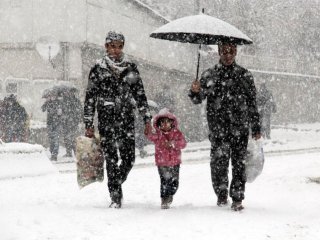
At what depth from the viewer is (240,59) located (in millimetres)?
36062

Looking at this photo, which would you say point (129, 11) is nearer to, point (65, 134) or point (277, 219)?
point (65, 134)

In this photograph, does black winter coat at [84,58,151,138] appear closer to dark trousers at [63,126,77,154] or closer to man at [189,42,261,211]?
man at [189,42,261,211]

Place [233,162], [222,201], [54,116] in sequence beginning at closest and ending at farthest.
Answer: [233,162], [222,201], [54,116]

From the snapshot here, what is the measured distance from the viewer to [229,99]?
6.97 metres

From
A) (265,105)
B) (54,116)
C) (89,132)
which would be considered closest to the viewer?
(89,132)

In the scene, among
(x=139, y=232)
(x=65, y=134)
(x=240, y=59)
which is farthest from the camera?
(x=240, y=59)

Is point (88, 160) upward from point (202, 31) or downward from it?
downward

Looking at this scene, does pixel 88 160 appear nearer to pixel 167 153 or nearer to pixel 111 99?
Result: pixel 111 99

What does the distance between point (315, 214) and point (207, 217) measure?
1513mm

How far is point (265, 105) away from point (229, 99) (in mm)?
17519

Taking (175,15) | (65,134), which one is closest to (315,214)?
(65,134)

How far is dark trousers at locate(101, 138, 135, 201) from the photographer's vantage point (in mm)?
6891

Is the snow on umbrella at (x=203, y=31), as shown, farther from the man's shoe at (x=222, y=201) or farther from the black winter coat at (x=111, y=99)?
the man's shoe at (x=222, y=201)

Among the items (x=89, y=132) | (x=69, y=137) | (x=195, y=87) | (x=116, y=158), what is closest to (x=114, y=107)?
(x=89, y=132)
